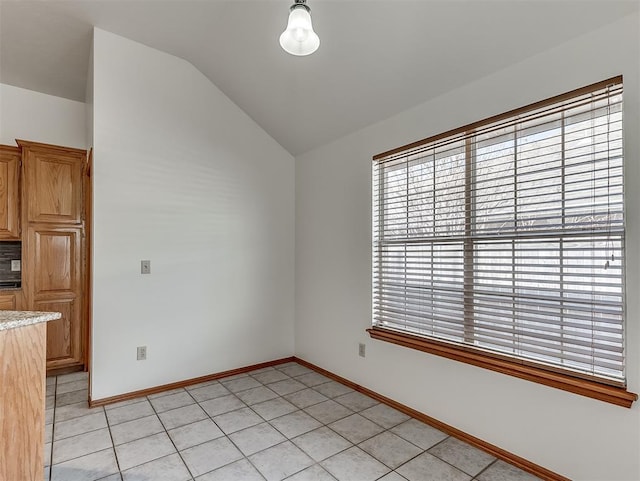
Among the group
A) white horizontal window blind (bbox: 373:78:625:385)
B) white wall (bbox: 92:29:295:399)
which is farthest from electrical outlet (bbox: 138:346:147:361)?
white horizontal window blind (bbox: 373:78:625:385)

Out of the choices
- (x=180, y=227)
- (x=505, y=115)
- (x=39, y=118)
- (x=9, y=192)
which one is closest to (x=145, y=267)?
(x=180, y=227)

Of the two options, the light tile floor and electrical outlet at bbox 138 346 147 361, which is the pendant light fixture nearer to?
the light tile floor

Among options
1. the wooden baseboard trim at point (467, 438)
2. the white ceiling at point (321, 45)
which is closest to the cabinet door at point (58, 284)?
the white ceiling at point (321, 45)

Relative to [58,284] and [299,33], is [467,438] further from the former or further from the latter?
[58,284]

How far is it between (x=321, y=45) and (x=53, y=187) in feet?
9.28

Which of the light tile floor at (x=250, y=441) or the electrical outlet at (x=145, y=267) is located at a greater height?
the electrical outlet at (x=145, y=267)

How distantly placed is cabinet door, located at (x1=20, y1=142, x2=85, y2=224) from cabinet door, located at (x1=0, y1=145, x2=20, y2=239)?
107 millimetres

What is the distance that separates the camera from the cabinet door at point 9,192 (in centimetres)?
323

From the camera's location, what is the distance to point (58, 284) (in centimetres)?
346

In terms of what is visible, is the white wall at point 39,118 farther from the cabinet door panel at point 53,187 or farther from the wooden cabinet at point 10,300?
the wooden cabinet at point 10,300

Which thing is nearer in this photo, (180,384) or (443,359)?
(443,359)

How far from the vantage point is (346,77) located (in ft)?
8.84

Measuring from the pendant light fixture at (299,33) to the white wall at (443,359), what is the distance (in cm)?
120

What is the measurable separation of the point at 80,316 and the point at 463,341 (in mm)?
3558
